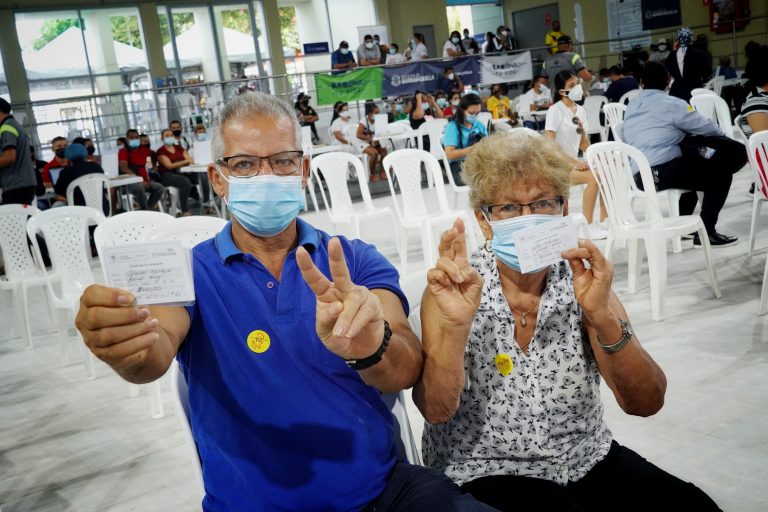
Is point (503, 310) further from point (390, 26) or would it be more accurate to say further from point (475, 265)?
point (390, 26)

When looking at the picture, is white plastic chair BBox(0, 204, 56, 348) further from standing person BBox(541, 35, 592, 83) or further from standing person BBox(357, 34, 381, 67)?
standing person BBox(357, 34, 381, 67)

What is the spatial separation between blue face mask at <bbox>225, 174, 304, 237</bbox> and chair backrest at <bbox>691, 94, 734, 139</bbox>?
623 cm

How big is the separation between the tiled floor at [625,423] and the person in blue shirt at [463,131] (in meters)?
2.25

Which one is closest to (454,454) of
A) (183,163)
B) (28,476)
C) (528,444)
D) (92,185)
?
(528,444)

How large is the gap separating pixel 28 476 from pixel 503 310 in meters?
2.60

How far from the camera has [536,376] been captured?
1779 millimetres

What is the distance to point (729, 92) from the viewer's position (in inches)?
563

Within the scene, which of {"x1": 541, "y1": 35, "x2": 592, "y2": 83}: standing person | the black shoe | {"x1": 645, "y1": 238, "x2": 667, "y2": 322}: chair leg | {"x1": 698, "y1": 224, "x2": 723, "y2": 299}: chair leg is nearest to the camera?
{"x1": 645, "y1": 238, "x2": 667, "y2": 322}: chair leg

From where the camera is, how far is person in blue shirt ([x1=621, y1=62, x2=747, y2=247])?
535 centimetres

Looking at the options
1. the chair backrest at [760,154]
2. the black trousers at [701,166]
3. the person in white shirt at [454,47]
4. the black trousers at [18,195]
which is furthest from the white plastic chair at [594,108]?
the chair backrest at [760,154]

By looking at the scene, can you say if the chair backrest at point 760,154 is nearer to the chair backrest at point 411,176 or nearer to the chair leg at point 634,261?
the chair leg at point 634,261

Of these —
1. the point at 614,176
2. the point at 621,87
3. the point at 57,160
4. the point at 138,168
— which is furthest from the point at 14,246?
the point at 621,87

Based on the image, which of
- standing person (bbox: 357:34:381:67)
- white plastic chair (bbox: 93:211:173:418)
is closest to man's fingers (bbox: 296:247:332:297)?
white plastic chair (bbox: 93:211:173:418)

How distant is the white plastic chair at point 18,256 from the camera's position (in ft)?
17.6
